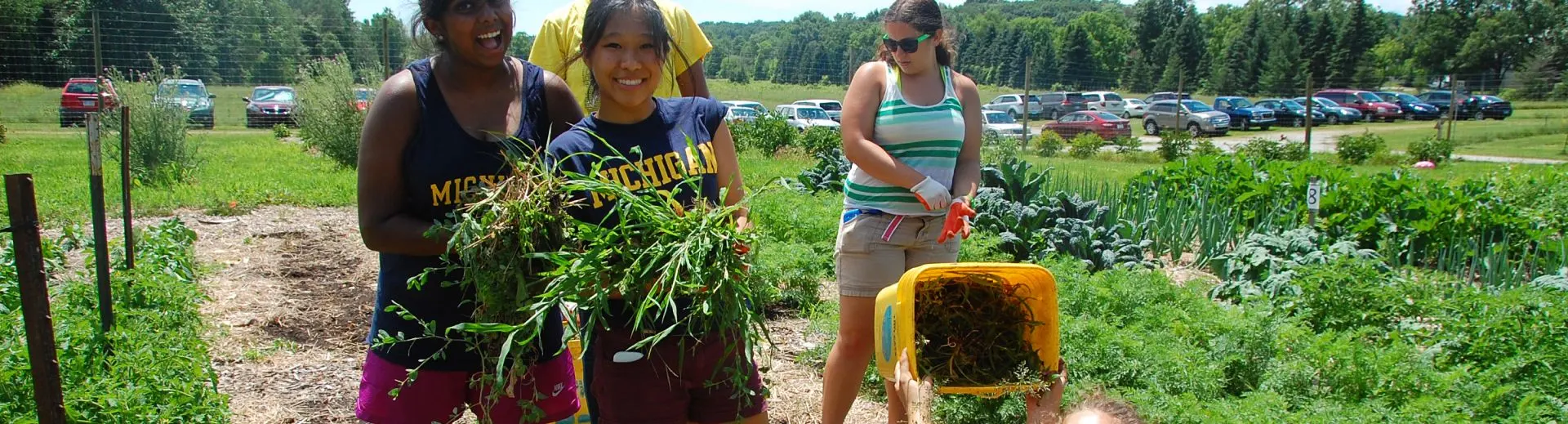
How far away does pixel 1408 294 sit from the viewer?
434cm

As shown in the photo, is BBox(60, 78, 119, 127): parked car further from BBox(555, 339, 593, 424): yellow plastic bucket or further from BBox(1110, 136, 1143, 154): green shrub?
BBox(1110, 136, 1143, 154): green shrub

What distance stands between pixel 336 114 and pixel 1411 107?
35508mm

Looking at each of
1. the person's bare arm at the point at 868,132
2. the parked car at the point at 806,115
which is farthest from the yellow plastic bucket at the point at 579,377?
the parked car at the point at 806,115

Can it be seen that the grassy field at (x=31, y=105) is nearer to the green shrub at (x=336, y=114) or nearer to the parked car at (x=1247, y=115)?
the green shrub at (x=336, y=114)

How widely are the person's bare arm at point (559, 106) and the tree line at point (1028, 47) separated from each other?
0.34 metres

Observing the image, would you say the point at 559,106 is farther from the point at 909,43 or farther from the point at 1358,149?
the point at 1358,149

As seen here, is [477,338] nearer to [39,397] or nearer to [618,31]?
[618,31]

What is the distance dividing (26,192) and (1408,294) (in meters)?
5.08

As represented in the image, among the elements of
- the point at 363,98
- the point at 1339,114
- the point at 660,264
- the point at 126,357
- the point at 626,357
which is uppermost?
the point at 1339,114

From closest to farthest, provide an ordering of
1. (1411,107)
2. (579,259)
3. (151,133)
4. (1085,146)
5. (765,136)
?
1. (579,259)
2. (151,133)
3. (765,136)
4. (1085,146)
5. (1411,107)

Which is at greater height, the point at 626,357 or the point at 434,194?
the point at 434,194

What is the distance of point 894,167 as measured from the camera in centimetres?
275

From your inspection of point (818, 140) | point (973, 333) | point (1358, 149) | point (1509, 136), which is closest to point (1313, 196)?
point (973, 333)

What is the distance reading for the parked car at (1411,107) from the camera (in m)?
33.1
